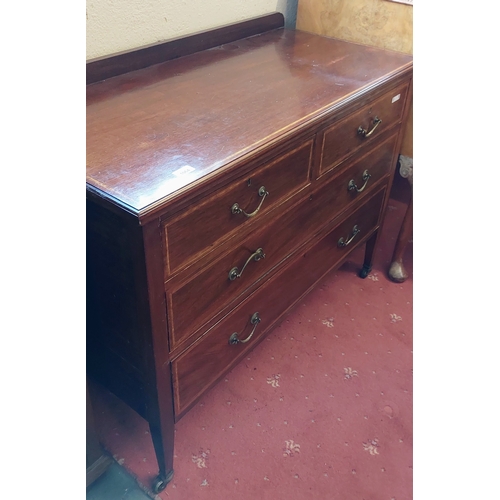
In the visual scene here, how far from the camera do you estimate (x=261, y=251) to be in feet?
3.72

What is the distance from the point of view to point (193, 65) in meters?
1.32

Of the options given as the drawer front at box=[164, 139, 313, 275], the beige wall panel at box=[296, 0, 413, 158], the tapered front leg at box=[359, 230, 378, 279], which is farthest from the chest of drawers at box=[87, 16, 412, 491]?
the tapered front leg at box=[359, 230, 378, 279]

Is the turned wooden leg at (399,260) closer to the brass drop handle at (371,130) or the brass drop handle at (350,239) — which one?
the brass drop handle at (350,239)

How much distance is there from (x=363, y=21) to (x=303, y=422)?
1.22 m

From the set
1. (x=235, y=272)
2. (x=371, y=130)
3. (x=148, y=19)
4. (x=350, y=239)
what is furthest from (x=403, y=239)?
(x=148, y=19)

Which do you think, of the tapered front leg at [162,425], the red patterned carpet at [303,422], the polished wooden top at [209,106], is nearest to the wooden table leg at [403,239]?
the red patterned carpet at [303,422]

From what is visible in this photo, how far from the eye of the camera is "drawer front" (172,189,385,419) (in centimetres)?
110

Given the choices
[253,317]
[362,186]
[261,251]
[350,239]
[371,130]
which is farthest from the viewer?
[350,239]

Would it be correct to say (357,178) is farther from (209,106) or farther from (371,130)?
(209,106)

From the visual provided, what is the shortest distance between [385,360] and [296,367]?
0.95 ft

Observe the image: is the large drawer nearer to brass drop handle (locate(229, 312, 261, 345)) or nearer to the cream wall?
brass drop handle (locate(229, 312, 261, 345))

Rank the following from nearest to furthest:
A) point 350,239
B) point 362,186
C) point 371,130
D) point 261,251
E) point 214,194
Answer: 1. point 214,194
2. point 261,251
3. point 371,130
4. point 362,186
5. point 350,239

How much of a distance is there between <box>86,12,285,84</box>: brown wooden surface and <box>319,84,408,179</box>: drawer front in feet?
1.60
